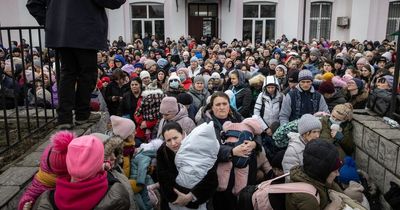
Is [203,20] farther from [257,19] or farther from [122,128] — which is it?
[122,128]

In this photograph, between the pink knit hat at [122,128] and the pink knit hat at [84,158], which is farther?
the pink knit hat at [122,128]

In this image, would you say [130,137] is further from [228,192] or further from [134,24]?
[134,24]

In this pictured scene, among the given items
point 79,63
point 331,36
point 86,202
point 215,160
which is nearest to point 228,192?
point 215,160

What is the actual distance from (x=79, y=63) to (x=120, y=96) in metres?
3.04

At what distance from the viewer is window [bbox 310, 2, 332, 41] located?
22.1 m

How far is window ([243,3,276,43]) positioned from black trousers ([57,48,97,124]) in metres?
19.2

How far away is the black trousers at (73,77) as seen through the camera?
3.50 meters

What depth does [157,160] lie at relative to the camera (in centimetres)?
325

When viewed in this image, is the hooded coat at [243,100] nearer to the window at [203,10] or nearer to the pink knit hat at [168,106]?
the pink knit hat at [168,106]

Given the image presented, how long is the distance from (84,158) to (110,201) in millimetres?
300

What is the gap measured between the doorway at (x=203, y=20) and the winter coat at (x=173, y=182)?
759 inches

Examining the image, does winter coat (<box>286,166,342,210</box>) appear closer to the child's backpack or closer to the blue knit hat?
the child's backpack

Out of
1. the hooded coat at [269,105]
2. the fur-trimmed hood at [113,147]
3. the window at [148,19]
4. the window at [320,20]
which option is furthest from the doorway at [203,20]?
the fur-trimmed hood at [113,147]

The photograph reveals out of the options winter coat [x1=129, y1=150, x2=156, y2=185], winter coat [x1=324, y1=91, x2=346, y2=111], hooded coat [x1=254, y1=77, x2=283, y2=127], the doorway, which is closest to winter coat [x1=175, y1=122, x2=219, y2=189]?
winter coat [x1=129, y1=150, x2=156, y2=185]
